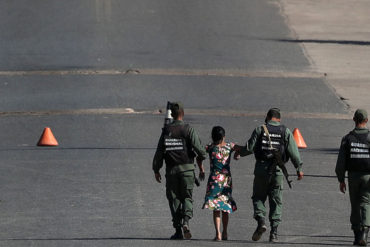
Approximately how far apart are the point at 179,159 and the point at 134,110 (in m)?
12.2

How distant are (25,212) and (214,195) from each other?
3199mm

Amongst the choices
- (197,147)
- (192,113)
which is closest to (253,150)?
(197,147)

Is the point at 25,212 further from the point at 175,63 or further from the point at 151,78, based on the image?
the point at 175,63

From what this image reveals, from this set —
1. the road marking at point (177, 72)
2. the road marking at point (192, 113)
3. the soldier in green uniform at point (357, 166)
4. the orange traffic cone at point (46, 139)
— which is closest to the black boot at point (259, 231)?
the soldier in green uniform at point (357, 166)

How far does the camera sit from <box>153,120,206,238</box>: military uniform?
13.4 meters

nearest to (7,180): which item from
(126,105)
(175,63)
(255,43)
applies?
(126,105)

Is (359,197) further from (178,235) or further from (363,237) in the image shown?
(178,235)

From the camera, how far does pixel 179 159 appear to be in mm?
13414

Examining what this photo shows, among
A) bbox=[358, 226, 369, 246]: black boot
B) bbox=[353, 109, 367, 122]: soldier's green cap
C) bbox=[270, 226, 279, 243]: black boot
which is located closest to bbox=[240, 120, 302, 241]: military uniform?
bbox=[270, 226, 279, 243]: black boot

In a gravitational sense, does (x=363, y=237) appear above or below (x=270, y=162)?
below

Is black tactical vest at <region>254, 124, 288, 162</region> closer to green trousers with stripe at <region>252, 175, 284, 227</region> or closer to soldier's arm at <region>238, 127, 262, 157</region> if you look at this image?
soldier's arm at <region>238, 127, 262, 157</region>

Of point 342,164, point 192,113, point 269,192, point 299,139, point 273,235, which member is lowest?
point 273,235

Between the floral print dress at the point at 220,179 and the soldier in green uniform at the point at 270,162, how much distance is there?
0.20 meters

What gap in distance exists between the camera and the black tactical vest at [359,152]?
43.2ft
